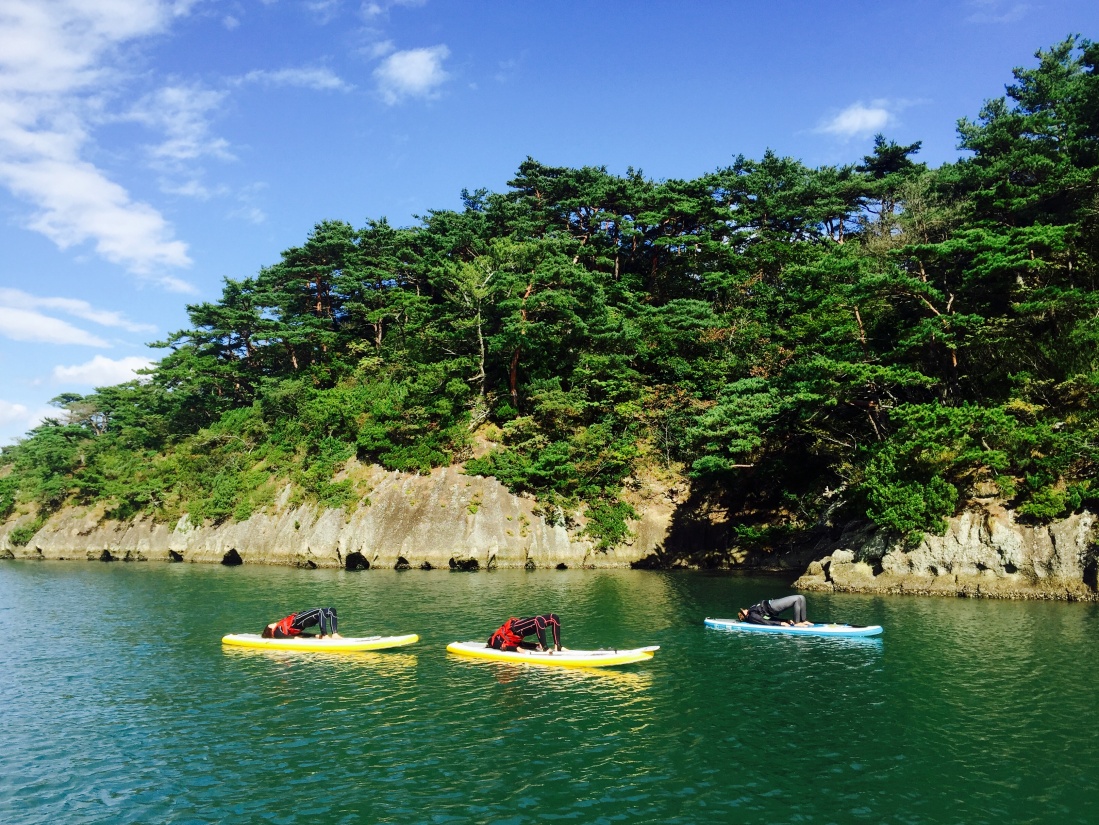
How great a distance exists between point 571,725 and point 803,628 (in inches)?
432

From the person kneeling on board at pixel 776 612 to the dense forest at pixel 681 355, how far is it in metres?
8.15

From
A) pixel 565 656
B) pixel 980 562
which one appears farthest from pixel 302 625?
pixel 980 562

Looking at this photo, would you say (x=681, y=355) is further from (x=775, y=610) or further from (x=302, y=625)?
(x=302, y=625)

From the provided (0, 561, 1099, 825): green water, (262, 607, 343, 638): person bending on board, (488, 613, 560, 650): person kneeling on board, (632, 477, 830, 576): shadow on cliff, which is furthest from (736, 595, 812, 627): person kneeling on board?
(632, 477, 830, 576): shadow on cliff

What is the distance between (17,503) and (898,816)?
74.3 m

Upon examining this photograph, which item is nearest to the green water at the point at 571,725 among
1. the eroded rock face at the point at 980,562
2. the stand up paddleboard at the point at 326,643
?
the stand up paddleboard at the point at 326,643

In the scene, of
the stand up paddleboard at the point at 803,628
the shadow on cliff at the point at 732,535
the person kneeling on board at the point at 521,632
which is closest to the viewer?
the person kneeling on board at the point at 521,632

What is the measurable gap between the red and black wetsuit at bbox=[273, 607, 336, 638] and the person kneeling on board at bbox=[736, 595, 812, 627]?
13.4 m

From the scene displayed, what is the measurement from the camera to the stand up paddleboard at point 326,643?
20594 mm

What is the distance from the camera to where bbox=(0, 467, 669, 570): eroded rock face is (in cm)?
4122

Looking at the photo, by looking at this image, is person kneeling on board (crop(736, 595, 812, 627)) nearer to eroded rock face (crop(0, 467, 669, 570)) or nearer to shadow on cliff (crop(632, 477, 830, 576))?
shadow on cliff (crop(632, 477, 830, 576))

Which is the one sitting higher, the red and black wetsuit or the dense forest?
the dense forest

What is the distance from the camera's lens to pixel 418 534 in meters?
→ 42.4

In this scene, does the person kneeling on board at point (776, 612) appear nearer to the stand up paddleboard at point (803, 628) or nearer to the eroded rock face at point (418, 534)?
the stand up paddleboard at point (803, 628)
